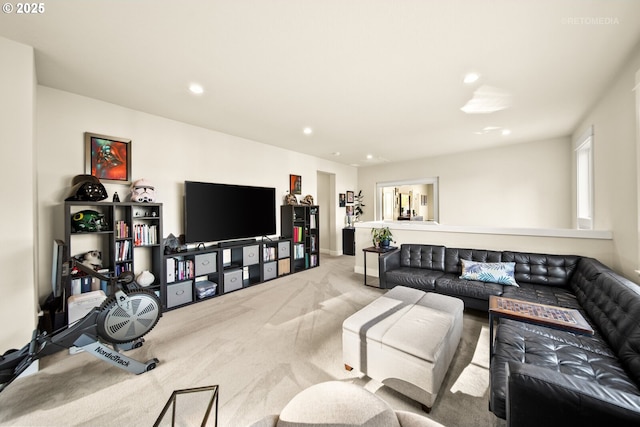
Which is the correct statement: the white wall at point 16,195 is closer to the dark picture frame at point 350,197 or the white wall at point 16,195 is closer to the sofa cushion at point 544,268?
the sofa cushion at point 544,268

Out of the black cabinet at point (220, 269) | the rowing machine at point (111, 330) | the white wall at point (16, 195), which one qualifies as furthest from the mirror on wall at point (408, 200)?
the white wall at point (16, 195)

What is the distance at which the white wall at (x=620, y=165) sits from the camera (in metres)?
2.15

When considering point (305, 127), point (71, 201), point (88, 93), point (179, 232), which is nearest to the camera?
point (71, 201)

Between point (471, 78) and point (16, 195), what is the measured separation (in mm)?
4150

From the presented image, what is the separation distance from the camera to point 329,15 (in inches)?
65.6

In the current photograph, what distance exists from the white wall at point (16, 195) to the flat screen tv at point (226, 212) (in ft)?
5.33

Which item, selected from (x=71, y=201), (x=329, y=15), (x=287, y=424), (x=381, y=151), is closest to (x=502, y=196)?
(x=381, y=151)

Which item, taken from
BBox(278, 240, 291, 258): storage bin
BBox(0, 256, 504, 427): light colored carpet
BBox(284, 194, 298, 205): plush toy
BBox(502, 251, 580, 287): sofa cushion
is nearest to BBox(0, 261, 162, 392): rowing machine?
BBox(0, 256, 504, 427): light colored carpet

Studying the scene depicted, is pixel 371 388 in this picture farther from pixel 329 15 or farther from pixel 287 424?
pixel 329 15

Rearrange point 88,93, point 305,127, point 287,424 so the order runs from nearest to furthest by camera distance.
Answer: point 287,424 < point 88,93 < point 305,127

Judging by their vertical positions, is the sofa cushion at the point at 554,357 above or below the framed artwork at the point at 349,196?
below

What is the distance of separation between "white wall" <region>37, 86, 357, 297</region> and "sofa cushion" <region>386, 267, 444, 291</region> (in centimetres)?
270

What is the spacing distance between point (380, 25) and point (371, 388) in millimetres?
2661

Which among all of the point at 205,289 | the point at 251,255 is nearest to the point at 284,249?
the point at 251,255
